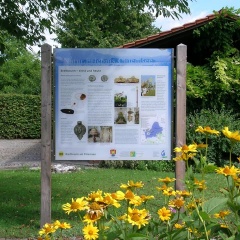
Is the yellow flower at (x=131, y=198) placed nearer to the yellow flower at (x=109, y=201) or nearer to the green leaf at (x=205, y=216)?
the yellow flower at (x=109, y=201)

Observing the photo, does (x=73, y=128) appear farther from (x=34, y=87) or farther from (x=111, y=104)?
(x=34, y=87)

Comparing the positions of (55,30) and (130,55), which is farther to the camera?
(55,30)

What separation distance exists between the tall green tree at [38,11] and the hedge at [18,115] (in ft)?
72.6

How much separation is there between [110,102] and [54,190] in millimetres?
4758

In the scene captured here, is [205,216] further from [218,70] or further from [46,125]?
[218,70]

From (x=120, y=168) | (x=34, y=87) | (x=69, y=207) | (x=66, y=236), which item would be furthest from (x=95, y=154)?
(x=34, y=87)

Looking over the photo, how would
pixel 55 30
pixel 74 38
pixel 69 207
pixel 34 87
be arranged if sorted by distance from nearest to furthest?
pixel 69 207
pixel 55 30
pixel 74 38
pixel 34 87

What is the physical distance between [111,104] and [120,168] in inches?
375

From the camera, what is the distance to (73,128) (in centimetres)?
690

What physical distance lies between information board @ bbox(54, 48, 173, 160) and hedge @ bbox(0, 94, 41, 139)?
84.8 feet

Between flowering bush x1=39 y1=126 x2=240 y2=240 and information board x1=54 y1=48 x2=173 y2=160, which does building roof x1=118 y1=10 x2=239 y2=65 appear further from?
flowering bush x1=39 y1=126 x2=240 y2=240

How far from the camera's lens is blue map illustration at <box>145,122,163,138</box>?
6.91 meters

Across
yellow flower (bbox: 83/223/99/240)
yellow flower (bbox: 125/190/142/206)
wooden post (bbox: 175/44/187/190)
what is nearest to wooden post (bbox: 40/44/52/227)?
wooden post (bbox: 175/44/187/190)

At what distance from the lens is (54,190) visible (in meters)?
11.2
